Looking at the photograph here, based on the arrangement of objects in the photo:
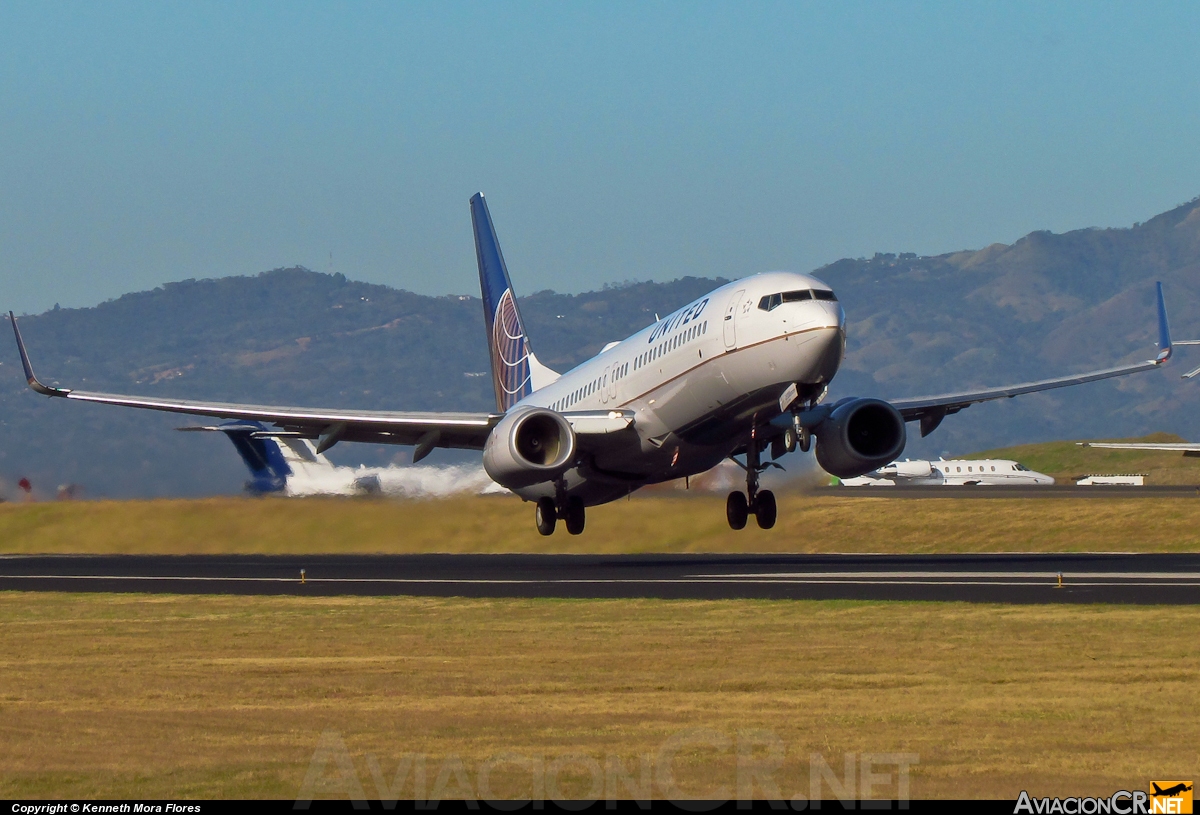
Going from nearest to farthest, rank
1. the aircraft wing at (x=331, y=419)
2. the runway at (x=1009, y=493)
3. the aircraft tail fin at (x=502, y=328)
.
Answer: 1. the aircraft wing at (x=331, y=419)
2. the aircraft tail fin at (x=502, y=328)
3. the runway at (x=1009, y=493)

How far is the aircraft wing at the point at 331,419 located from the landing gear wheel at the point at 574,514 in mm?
3141

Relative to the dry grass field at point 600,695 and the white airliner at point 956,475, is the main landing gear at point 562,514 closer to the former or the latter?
the dry grass field at point 600,695

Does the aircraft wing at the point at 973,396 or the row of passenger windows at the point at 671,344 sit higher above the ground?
the aircraft wing at the point at 973,396

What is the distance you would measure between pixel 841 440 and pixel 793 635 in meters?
11.4

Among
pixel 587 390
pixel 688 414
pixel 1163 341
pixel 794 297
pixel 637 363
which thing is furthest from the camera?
pixel 1163 341

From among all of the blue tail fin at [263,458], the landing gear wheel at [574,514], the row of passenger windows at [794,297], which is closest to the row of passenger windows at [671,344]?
the row of passenger windows at [794,297]

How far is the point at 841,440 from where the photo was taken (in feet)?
107

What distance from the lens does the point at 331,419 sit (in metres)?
38.6

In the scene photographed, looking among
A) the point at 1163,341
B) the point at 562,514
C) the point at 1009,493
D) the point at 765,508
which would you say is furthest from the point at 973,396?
the point at 1009,493

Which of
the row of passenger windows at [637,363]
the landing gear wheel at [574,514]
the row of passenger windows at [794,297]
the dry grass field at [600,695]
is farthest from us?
the landing gear wheel at [574,514]

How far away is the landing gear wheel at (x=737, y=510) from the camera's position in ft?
117

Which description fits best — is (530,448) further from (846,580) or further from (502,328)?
(502,328)

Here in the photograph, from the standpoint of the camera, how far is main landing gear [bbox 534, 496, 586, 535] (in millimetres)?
36969

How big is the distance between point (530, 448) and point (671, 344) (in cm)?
408
